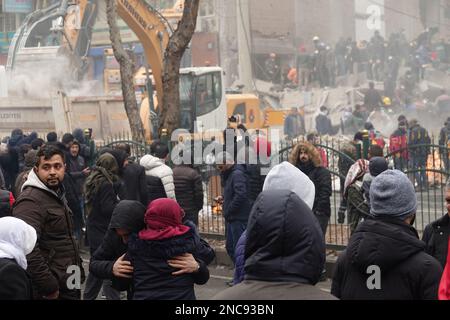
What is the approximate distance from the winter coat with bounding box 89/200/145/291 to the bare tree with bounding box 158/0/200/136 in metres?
9.45

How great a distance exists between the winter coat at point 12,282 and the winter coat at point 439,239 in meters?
2.40

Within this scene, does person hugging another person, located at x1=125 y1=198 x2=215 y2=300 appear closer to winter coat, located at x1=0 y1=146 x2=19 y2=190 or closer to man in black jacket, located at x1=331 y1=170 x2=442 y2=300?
man in black jacket, located at x1=331 y1=170 x2=442 y2=300

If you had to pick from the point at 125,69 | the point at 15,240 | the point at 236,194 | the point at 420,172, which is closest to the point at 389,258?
the point at 15,240

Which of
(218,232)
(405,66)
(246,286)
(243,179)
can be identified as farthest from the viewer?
(405,66)

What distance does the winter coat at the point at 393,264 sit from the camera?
14.0 feet

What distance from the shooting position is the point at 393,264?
170 inches

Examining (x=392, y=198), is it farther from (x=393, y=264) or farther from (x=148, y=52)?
(x=148, y=52)

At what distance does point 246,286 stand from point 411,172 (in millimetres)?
8244

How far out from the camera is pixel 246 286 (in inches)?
134

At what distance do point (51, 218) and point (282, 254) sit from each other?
3373 millimetres

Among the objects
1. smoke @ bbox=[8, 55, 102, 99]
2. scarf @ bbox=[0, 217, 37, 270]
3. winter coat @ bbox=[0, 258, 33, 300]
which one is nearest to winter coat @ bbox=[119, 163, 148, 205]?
scarf @ bbox=[0, 217, 37, 270]

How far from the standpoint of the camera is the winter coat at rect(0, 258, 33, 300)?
4664 millimetres

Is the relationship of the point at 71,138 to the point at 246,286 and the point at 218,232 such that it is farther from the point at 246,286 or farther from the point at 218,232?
the point at 246,286
